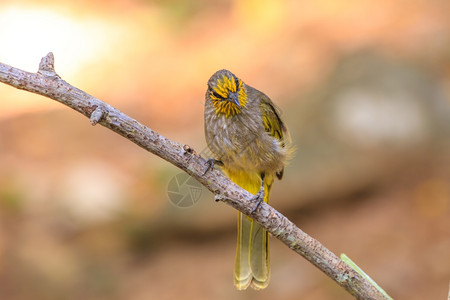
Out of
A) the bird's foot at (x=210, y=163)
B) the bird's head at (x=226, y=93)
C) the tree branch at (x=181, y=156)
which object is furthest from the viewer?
the bird's head at (x=226, y=93)

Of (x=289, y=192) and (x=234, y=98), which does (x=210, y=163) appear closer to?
(x=234, y=98)

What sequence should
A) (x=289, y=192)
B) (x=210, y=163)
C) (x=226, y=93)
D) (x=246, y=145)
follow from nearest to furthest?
(x=210, y=163) → (x=226, y=93) → (x=246, y=145) → (x=289, y=192)

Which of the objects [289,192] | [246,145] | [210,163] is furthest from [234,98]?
[289,192]

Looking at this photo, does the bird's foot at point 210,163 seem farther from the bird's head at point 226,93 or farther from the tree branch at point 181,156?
the bird's head at point 226,93

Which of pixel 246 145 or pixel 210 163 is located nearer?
pixel 210 163

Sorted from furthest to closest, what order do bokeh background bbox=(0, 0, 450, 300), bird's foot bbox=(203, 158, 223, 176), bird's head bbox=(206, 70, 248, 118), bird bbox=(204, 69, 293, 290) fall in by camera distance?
1. bokeh background bbox=(0, 0, 450, 300)
2. bird bbox=(204, 69, 293, 290)
3. bird's head bbox=(206, 70, 248, 118)
4. bird's foot bbox=(203, 158, 223, 176)

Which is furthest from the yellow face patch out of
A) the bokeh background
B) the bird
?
the bokeh background

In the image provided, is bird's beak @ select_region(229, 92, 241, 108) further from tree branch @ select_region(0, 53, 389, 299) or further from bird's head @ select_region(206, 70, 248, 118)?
tree branch @ select_region(0, 53, 389, 299)

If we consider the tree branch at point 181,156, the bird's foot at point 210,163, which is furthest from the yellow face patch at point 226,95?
the tree branch at point 181,156
